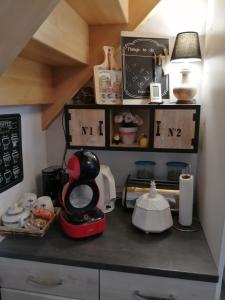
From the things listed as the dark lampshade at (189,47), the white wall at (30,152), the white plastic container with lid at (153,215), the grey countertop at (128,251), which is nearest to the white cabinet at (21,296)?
the grey countertop at (128,251)

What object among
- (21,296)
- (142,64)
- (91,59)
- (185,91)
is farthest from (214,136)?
(21,296)

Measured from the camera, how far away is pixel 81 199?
124 centimetres

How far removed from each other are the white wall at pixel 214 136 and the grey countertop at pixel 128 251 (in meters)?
0.07

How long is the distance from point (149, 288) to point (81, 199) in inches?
19.7

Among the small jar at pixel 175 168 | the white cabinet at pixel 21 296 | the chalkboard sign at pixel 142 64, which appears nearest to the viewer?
the white cabinet at pixel 21 296

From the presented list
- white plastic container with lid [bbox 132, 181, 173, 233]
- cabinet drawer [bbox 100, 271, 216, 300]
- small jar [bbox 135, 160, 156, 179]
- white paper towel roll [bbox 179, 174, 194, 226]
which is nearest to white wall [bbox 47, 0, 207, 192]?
small jar [bbox 135, 160, 156, 179]

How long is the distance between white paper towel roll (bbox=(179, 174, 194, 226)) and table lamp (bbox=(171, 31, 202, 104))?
0.42m

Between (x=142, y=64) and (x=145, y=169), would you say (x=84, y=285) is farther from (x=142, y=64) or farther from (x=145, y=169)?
(x=142, y=64)

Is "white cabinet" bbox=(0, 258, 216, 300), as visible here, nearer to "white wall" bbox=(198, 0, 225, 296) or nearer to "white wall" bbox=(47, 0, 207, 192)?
"white wall" bbox=(198, 0, 225, 296)

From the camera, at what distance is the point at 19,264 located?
105 centimetres

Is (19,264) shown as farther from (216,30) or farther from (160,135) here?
(216,30)

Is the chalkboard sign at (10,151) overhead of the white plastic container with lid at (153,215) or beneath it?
overhead

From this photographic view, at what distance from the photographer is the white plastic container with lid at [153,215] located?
115 cm

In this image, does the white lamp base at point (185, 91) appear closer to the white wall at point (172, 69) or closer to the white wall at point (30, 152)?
the white wall at point (172, 69)
